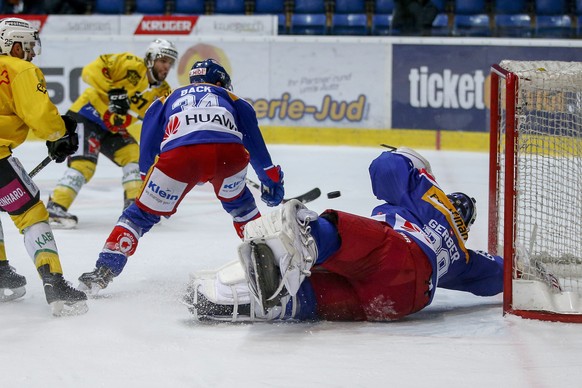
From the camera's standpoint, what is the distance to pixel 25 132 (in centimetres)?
324

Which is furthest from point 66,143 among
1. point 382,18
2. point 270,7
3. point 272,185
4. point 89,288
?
point 270,7

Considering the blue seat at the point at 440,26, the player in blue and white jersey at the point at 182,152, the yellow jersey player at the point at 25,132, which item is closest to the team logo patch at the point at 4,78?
the yellow jersey player at the point at 25,132

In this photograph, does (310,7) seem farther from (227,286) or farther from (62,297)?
(227,286)

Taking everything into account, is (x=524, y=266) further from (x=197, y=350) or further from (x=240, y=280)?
(x=197, y=350)

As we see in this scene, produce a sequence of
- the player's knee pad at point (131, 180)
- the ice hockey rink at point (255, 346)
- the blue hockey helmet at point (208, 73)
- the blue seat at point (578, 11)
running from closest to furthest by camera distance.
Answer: the ice hockey rink at point (255, 346) → the blue hockey helmet at point (208, 73) → the player's knee pad at point (131, 180) → the blue seat at point (578, 11)

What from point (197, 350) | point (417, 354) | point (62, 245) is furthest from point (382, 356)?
point (62, 245)

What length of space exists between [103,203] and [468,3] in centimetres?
510

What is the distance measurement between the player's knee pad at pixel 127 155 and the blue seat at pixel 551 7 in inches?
211

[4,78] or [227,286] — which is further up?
[4,78]

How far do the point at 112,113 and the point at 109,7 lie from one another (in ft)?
17.4

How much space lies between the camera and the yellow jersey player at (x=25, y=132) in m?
3.06

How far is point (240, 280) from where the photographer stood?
2848 mm

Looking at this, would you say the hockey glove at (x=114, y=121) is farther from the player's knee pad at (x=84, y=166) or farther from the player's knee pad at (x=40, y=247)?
the player's knee pad at (x=40, y=247)

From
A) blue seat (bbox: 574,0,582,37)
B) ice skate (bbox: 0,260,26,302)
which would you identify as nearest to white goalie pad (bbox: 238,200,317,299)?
ice skate (bbox: 0,260,26,302)
